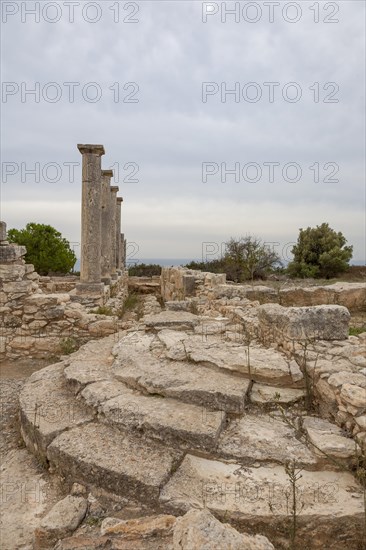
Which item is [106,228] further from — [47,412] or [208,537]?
[208,537]

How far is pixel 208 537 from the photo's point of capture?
187 centimetres

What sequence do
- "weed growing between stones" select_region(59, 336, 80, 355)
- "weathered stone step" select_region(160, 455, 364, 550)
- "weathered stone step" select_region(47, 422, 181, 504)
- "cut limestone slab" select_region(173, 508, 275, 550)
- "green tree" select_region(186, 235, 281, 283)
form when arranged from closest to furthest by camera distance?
1. "cut limestone slab" select_region(173, 508, 275, 550)
2. "weathered stone step" select_region(160, 455, 364, 550)
3. "weathered stone step" select_region(47, 422, 181, 504)
4. "weed growing between stones" select_region(59, 336, 80, 355)
5. "green tree" select_region(186, 235, 281, 283)

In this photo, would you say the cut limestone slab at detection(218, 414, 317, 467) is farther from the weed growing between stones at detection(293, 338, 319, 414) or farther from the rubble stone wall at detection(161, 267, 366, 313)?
the rubble stone wall at detection(161, 267, 366, 313)

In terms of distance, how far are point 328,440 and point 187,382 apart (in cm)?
130

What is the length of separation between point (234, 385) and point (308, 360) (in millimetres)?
811

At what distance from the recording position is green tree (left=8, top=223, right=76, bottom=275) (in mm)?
20953

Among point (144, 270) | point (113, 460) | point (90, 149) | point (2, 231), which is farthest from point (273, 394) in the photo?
point (144, 270)

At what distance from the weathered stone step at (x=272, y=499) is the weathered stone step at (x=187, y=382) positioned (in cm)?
59

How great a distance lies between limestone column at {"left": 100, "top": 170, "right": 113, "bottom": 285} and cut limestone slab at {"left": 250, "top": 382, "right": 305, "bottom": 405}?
969cm

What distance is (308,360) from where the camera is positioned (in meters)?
3.79

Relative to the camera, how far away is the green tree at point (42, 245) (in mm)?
20953

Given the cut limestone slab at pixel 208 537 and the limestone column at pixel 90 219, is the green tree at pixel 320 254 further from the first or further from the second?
the cut limestone slab at pixel 208 537

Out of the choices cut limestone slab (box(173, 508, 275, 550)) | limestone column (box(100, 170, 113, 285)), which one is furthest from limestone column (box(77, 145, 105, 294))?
cut limestone slab (box(173, 508, 275, 550))

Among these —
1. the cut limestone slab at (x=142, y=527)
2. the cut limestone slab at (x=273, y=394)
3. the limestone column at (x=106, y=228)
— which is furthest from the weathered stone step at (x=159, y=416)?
the limestone column at (x=106, y=228)
